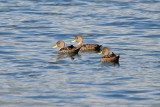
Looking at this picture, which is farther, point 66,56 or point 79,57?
point 66,56

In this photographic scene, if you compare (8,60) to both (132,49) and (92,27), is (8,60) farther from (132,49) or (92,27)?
(92,27)

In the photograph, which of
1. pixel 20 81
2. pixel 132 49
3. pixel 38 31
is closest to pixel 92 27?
pixel 38 31

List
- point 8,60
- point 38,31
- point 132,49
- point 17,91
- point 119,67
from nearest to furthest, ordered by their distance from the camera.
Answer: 1. point 17,91
2. point 119,67
3. point 8,60
4. point 132,49
5. point 38,31

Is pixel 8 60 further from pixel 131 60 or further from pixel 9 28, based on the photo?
pixel 9 28

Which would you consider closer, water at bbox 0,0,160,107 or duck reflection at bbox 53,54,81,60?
water at bbox 0,0,160,107

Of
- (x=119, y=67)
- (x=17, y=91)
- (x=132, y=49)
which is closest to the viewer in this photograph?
(x=17, y=91)

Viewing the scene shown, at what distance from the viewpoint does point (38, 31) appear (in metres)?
24.0

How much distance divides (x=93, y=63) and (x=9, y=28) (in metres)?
9.65

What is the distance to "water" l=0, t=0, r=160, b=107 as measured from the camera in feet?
40.7

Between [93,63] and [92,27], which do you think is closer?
[93,63]

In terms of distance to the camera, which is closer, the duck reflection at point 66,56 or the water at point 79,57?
the water at point 79,57

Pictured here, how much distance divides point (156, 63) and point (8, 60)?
17.6 ft

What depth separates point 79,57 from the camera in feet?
58.6

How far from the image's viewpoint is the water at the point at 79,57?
12.4 meters
